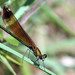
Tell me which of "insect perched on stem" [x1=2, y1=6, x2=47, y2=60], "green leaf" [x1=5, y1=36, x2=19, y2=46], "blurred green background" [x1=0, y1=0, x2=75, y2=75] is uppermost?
"blurred green background" [x1=0, y1=0, x2=75, y2=75]

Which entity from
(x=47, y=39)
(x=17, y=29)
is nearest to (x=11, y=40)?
(x=17, y=29)

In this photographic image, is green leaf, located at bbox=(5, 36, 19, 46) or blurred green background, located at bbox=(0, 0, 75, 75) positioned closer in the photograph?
green leaf, located at bbox=(5, 36, 19, 46)

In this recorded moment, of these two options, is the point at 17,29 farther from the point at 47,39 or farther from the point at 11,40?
the point at 47,39

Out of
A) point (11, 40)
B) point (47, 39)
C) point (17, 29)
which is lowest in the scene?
point (11, 40)

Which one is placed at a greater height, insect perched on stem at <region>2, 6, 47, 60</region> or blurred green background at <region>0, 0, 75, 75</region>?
blurred green background at <region>0, 0, 75, 75</region>

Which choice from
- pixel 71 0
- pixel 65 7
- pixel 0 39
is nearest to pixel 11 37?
pixel 0 39
